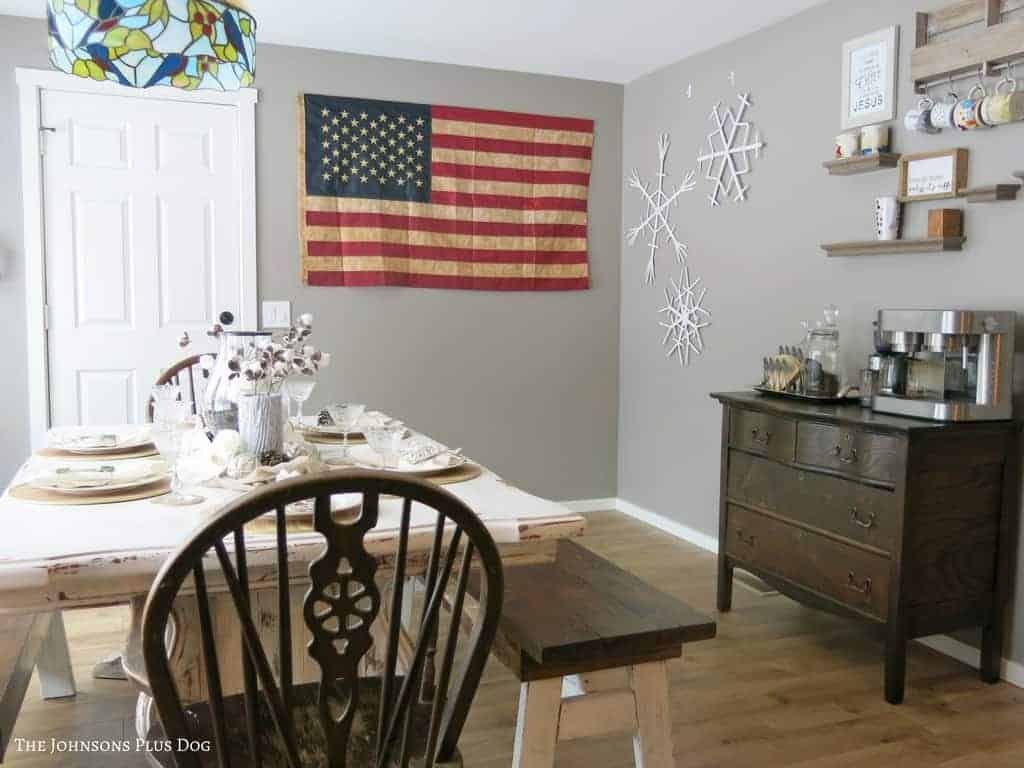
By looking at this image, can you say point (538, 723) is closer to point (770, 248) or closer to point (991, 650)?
point (991, 650)

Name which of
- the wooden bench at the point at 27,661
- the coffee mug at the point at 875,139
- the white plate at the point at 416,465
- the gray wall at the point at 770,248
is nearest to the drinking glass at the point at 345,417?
the white plate at the point at 416,465

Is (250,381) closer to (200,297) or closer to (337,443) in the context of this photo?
(337,443)

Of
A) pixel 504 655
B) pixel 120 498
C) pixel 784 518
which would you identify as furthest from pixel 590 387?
pixel 120 498

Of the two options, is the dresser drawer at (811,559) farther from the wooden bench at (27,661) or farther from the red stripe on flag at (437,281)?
the wooden bench at (27,661)

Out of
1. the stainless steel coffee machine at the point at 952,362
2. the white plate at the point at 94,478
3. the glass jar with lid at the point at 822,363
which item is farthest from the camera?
the glass jar with lid at the point at 822,363

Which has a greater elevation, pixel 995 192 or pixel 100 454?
pixel 995 192

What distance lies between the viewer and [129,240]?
13.2 ft

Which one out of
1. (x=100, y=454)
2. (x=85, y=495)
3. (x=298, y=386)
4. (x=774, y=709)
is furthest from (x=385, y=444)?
(x=774, y=709)

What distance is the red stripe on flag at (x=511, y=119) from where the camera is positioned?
14.6 ft

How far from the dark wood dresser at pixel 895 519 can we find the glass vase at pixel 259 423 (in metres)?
1.70

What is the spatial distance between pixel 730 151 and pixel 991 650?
2.26 m

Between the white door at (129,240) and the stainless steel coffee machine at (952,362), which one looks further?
the white door at (129,240)

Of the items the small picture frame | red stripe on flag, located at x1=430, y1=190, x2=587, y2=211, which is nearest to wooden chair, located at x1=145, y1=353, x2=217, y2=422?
red stripe on flag, located at x1=430, y1=190, x2=587, y2=211

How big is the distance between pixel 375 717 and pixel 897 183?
258cm
